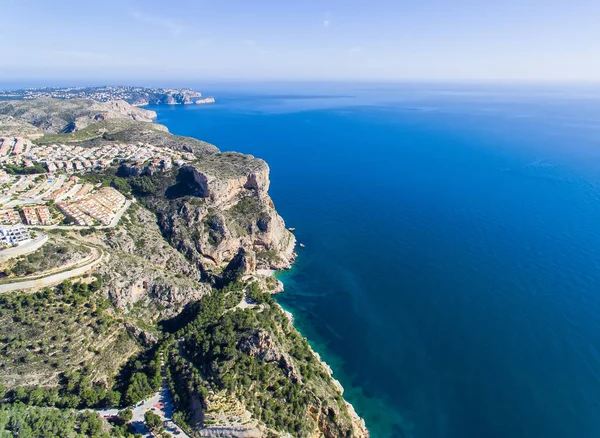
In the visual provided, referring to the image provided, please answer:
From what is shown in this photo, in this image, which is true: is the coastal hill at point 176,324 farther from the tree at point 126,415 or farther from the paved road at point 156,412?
the paved road at point 156,412

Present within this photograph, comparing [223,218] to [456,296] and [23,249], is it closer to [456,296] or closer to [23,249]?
[23,249]

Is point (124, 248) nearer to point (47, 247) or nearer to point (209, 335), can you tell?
point (47, 247)

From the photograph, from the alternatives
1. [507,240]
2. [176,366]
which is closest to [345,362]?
[176,366]

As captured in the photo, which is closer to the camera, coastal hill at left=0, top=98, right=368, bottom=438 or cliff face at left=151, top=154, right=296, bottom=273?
coastal hill at left=0, top=98, right=368, bottom=438

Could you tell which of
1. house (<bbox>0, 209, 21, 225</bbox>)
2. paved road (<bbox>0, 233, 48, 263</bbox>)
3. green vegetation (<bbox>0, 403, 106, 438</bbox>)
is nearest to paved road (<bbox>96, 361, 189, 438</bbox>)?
green vegetation (<bbox>0, 403, 106, 438</bbox>)

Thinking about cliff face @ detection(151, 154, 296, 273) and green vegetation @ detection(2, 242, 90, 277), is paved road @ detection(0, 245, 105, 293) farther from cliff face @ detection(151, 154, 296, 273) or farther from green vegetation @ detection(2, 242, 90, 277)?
cliff face @ detection(151, 154, 296, 273)

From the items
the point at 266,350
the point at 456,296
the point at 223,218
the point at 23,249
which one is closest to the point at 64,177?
the point at 23,249
